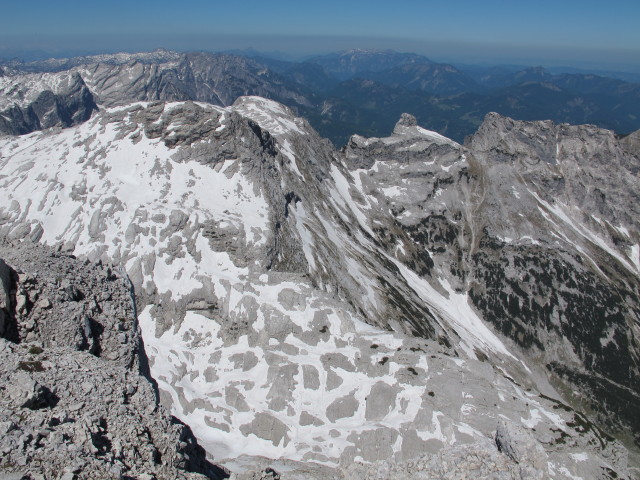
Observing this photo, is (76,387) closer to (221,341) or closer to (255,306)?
(221,341)

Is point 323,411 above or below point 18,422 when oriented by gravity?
below

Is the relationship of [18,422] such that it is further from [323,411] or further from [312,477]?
[323,411]

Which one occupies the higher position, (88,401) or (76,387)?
(76,387)

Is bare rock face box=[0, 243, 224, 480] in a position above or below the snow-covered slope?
above

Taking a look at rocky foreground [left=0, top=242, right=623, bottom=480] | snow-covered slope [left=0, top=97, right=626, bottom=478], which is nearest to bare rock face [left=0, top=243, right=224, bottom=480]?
rocky foreground [left=0, top=242, right=623, bottom=480]

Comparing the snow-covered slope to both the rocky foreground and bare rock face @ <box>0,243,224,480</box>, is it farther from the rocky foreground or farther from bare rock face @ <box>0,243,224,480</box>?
bare rock face @ <box>0,243,224,480</box>

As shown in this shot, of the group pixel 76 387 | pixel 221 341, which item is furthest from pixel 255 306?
pixel 76 387

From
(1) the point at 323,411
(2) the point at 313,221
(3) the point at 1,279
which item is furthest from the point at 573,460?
(2) the point at 313,221
